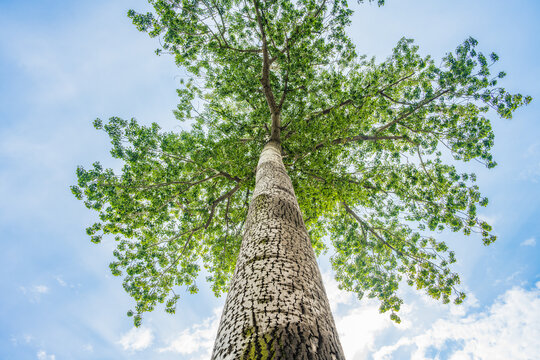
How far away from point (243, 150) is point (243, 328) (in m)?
7.30

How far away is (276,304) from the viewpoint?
1.59 meters

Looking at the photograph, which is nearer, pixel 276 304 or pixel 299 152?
pixel 276 304

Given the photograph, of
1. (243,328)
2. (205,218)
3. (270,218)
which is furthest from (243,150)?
(243,328)

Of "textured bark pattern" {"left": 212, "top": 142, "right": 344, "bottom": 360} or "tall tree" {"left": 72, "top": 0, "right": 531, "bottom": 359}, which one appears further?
"tall tree" {"left": 72, "top": 0, "right": 531, "bottom": 359}

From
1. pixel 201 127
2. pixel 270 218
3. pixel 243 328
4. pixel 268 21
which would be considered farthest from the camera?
pixel 201 127

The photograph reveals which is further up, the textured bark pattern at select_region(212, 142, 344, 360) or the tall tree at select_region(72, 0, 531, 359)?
the tall tree at select_region(72, 0, 531, 359)

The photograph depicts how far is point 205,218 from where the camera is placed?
8812 mm

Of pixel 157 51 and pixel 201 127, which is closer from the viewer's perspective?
pixel 157 51

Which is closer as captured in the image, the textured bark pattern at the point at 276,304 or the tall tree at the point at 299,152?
the textured bark pattern at the point at 276,304

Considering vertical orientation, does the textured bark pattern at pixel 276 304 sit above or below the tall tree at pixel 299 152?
below

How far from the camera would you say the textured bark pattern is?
1314 millimetres

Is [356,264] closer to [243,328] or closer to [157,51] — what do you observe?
[243,328]

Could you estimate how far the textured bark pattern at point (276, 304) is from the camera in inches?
51.8

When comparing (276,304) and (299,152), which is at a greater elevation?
(299,152)
